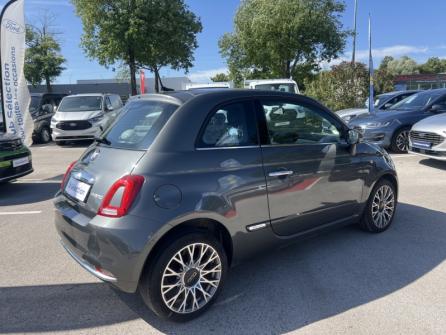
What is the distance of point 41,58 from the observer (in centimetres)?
3500

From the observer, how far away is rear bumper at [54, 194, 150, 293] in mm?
2766

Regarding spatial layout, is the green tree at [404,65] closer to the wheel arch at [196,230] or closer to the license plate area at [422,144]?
the license plate area at [422,144]

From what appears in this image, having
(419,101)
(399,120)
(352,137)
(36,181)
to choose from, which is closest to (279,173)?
(352,137)

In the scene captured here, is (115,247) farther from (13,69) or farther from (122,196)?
(13,69)

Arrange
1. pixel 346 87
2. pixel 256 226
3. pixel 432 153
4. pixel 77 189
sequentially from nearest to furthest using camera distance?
1. pixel 77 189
2. pixel 256 226
3. pixel 432 153
4. pixel 346 87

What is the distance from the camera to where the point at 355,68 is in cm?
1878

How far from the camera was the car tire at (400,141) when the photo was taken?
10.0 metres

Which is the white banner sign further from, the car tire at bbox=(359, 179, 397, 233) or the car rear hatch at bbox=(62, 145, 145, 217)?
the car tire at bbox=(359, 179, 397, 233)

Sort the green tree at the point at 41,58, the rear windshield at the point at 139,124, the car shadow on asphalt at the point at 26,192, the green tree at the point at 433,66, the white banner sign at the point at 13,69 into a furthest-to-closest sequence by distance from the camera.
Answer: the green tree at the point at 433,66 < the green tree at the point at 41,58 < the white banner sign at the point at 13,69 < the car shadow on asphalt at the point at 26,192 < the rear windshield at the point at 139,124

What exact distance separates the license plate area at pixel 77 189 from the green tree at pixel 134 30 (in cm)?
2124

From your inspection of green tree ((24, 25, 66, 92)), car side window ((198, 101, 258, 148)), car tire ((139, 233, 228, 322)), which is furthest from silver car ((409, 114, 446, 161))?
green tree ((24, 25, 66, 92))

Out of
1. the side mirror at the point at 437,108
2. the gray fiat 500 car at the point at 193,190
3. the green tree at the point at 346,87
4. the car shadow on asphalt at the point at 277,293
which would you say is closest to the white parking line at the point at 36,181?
the car shadow on asphalt at the point at 277,293

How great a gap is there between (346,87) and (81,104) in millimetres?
11746

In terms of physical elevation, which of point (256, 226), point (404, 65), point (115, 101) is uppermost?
point (404, 65)
